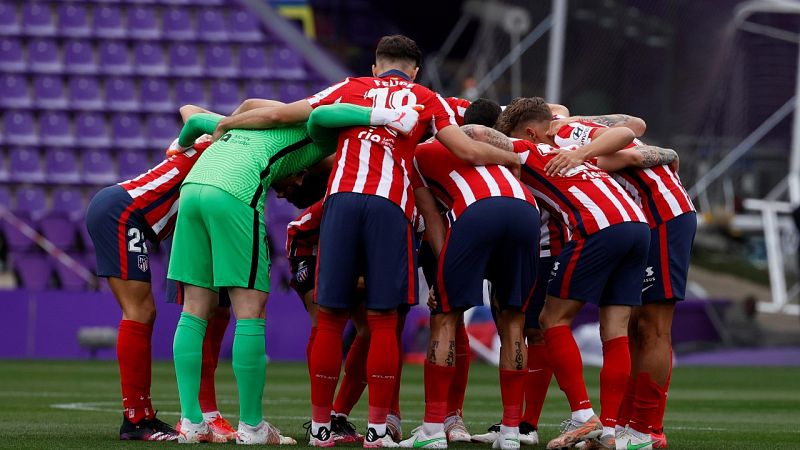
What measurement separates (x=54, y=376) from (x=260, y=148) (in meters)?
8.00

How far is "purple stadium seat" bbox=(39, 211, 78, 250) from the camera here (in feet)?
64.9

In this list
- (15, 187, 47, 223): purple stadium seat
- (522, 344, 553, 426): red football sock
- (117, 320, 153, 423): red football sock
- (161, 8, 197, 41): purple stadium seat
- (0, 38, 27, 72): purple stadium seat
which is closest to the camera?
(117, 320, 153, 423): red football sock

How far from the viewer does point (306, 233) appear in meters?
7.51

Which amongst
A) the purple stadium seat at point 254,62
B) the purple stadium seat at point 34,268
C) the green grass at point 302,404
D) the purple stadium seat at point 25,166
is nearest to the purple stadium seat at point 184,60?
the purple stadium seat at point 254,62

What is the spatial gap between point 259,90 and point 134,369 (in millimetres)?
16948

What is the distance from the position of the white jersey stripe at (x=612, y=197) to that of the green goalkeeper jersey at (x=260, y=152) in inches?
51.0

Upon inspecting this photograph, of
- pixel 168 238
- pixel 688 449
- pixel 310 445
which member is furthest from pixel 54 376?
pixel 688 449

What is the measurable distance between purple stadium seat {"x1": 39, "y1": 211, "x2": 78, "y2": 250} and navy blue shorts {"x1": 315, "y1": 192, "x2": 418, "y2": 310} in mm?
14106

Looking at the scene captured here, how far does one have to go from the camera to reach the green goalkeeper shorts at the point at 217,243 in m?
6.44

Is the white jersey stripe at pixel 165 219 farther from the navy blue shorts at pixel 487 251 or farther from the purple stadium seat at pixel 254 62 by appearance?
the purple stadium seat at pixel 254 62

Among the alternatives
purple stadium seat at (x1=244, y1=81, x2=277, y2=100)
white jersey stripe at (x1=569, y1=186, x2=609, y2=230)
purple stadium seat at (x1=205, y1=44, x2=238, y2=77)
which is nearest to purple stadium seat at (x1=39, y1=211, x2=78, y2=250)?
purple stadium seat at (x1=244, y1=81, x2=277, y2=100)

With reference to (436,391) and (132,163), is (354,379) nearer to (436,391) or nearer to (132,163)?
(436,391)

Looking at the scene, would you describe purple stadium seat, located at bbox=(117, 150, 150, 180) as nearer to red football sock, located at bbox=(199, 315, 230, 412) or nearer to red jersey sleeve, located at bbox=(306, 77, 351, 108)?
red football sock, located at bbox=(199, 315, 230, 412)

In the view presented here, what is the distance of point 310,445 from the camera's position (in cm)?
655
